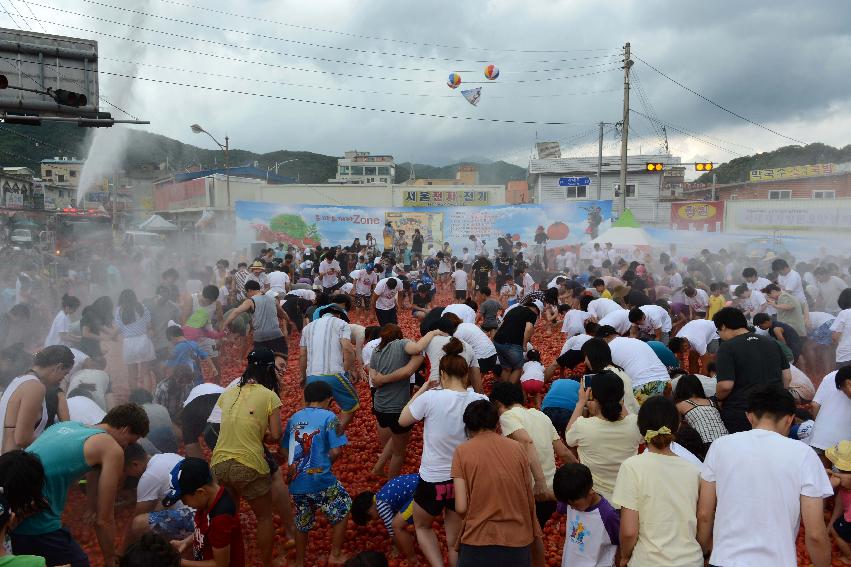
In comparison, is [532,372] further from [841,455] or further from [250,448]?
[250,448]

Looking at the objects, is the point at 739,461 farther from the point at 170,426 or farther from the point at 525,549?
the point at 170,426

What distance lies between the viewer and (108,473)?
13.0 ft

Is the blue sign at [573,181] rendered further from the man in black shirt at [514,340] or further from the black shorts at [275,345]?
the black shorts at [275,345]

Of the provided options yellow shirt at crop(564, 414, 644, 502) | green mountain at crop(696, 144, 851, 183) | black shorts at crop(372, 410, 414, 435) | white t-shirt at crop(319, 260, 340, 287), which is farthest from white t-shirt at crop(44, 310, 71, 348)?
green mountain at crop(696, 144, 851, 183)

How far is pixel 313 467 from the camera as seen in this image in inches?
184

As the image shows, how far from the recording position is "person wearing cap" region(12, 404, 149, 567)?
3561mm

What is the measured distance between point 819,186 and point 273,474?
39409mm

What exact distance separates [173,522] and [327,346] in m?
2.57

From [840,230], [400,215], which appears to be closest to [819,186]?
[840,230]

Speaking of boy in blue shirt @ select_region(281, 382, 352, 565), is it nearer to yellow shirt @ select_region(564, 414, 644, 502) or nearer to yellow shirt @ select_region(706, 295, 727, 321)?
yellow shirt @ select_region(564, 414, 644, 502)

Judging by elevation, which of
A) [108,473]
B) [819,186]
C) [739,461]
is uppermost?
[819,186]

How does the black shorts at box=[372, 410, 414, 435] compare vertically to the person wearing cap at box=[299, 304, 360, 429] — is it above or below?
below

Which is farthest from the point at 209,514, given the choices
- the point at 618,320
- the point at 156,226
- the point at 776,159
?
the point at 776,159

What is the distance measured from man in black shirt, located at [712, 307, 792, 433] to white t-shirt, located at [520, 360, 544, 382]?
2612mm
